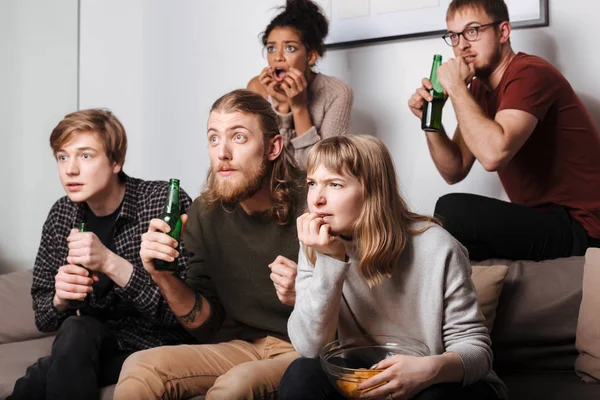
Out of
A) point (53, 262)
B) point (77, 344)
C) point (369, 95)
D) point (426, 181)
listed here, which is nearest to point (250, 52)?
point (369, 95)

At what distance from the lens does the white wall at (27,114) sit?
335 centimetres

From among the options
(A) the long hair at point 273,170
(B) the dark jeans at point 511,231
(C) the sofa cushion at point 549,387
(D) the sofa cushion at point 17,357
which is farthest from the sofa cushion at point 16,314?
(C) the sofa cushion at point 549,387

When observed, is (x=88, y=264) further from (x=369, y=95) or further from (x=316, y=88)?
(x=369, y=95)

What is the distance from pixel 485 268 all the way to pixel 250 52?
1708 millimetres

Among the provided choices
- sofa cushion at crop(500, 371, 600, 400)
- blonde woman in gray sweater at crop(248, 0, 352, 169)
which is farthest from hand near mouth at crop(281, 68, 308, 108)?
sofa cushion at crop(500, 371, 600, 400)

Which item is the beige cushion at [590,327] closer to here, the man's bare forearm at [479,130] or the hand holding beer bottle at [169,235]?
the man's bare forearm at [479,130]

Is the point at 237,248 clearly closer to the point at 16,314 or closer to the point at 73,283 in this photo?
the point at 73,283

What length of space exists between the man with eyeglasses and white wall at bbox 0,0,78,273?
6.08ft

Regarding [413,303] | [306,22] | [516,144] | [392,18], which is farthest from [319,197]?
[392,18]

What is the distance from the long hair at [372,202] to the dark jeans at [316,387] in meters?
0.22

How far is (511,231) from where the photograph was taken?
→ 2.25 meters

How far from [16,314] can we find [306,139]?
3.74 ft

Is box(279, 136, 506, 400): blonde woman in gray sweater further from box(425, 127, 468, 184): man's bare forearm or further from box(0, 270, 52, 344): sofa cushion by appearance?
box(0, 270, 52, 344): sofa cushion

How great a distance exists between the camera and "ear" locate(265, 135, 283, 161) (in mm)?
1997
